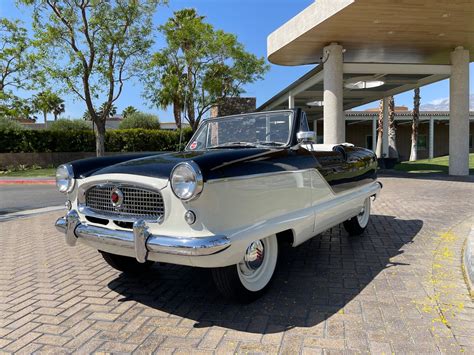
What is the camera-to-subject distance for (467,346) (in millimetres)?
2561

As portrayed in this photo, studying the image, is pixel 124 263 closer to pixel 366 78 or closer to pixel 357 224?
pixel 357 224

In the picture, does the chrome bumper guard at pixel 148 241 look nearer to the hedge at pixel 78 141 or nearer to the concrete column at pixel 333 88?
the concrete column at pixel 333 88

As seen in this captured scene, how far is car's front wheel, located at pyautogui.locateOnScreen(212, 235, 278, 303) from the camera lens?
3.03 metres

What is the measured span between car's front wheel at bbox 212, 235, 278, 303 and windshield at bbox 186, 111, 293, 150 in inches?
44.9

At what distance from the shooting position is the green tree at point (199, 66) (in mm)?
22016

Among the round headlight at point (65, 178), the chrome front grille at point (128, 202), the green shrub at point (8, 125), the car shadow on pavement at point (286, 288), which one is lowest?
the car shadow on pavement at point (286, 288)

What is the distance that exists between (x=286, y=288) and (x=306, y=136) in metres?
1.50

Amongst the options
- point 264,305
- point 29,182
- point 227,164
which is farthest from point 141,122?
point 227,164

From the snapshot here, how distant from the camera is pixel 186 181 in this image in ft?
8.81

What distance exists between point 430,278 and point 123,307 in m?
3.03

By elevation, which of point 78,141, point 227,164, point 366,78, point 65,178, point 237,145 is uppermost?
point 366,78

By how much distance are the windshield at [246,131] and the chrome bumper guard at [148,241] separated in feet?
5.19

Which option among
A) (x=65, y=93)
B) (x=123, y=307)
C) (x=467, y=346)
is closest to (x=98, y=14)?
(x=65, y=93)

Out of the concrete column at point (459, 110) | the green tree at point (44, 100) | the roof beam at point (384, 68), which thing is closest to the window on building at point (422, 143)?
the concrete column at point (459, 110)
